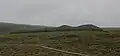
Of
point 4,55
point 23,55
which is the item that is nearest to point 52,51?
point 23,55

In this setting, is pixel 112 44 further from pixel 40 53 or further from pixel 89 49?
pixel 40 53

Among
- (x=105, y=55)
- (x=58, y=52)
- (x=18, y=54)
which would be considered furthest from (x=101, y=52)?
(x=18, y=54)

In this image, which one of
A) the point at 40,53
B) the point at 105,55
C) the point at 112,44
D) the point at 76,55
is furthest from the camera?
the point at 112,44

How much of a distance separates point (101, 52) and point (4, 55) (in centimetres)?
557

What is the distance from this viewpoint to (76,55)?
13750mm

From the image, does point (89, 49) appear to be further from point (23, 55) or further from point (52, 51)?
Answer: point (23, 55)

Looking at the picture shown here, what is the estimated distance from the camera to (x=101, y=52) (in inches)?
630

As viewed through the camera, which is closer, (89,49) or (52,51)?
(52,51)

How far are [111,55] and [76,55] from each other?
97.4 inches

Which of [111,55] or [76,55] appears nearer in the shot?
[76,55]

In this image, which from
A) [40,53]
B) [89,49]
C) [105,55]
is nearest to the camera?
[105,55]

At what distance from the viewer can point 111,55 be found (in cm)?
1523

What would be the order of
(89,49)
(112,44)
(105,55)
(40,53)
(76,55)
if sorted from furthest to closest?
(112,44) < (89,49) < (40,53) < (105,55) < (76,55)

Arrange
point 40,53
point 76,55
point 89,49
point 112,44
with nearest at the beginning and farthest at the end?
1. point 76,55
2. point 40,53
3. point 89,49
4. point 112,44
